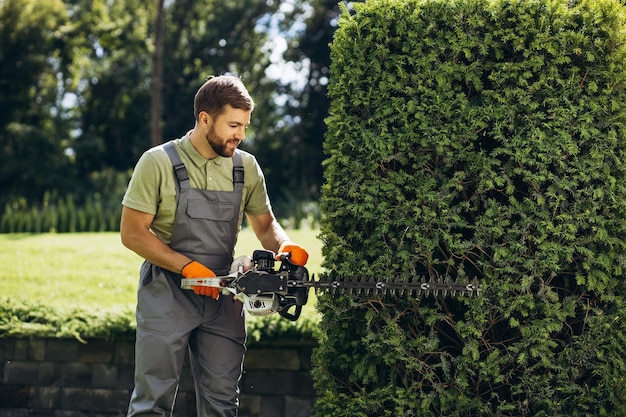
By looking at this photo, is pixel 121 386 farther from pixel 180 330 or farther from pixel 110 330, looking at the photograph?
pixel 180 330

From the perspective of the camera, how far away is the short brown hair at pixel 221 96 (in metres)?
4.00

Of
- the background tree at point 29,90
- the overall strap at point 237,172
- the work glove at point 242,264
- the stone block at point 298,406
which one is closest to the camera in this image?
the work glove at point 242,264

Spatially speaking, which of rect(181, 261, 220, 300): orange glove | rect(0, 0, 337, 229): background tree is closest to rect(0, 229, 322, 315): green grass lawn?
rect(181, 261, 220, 300): orange glove

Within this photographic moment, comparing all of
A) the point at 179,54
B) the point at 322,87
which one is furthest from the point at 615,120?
the point at 179,54

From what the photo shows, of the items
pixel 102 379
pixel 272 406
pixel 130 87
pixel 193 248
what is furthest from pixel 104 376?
pixel 130 87

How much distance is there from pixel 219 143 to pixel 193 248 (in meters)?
0.54

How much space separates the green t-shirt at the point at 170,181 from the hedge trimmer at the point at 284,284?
0.38 metres

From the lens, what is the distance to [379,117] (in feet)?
13.5

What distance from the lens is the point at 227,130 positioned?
404cm

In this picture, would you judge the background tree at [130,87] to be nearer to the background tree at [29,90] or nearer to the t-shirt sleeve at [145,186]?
the background tree at [29,90]

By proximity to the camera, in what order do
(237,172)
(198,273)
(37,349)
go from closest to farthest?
(198,273) < (237,172) < (37,349)

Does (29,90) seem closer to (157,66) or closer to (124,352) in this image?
(157,66)

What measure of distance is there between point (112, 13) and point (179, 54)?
2.76 meters

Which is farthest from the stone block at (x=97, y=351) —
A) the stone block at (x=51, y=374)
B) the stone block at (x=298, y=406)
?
the stone block at (x=298, y=406)
